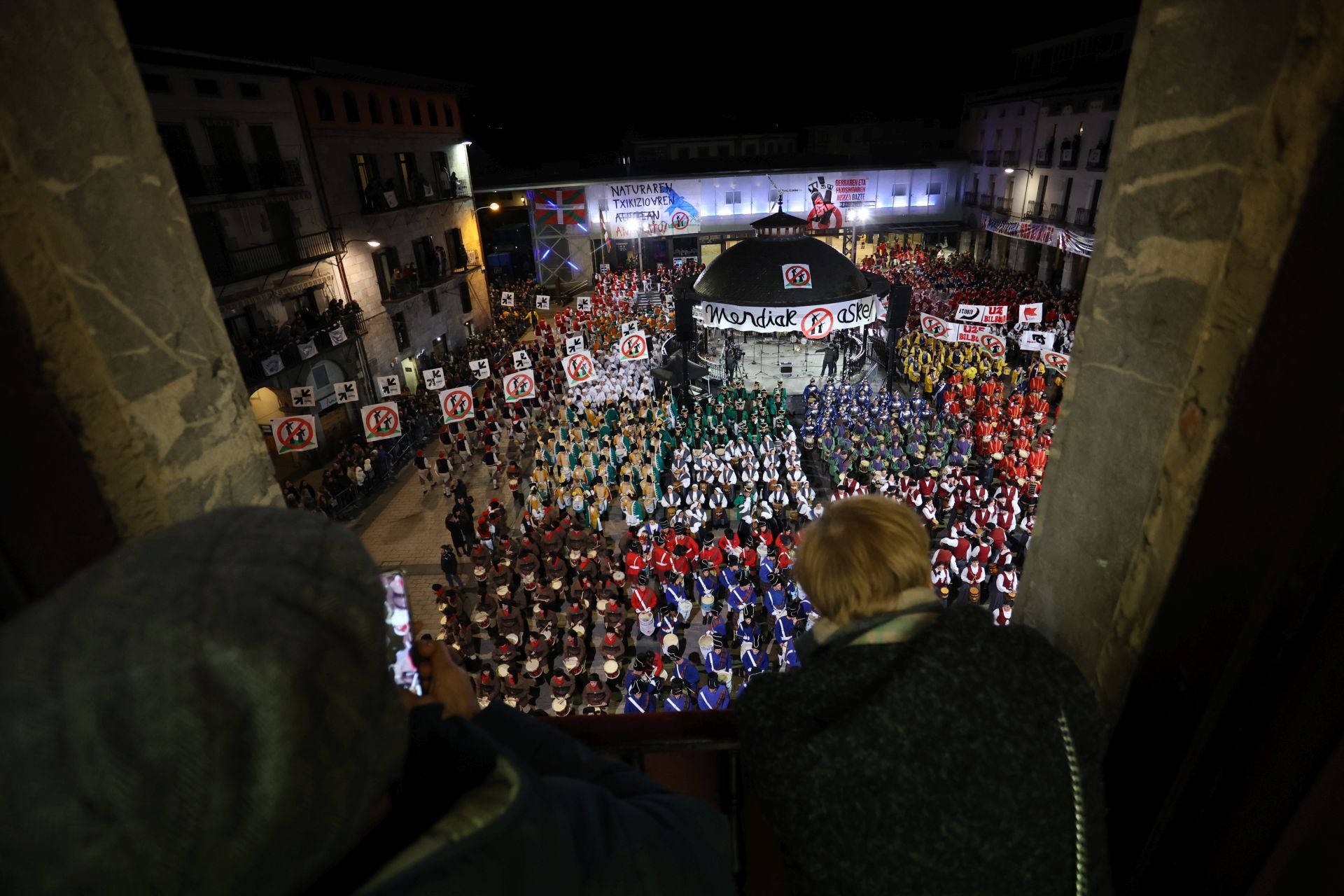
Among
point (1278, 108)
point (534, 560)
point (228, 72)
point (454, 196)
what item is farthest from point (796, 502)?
point (454, 196)

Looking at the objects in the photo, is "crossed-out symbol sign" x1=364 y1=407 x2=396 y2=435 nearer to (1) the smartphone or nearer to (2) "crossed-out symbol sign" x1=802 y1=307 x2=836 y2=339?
(2) "crossed-out symbol sign" x1=802 y1=307 x2=836 y2=339

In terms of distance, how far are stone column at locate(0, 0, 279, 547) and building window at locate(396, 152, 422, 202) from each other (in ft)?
85.1

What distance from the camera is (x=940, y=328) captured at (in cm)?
1767

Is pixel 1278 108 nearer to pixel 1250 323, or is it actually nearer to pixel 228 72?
pixel 1250 323

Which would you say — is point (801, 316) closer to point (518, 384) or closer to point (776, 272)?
point (776, 272)

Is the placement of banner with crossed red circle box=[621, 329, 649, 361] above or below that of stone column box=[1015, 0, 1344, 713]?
below

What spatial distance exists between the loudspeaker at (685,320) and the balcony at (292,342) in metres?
10.2

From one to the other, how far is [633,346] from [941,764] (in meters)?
17.4

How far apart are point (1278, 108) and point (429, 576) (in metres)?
14.3

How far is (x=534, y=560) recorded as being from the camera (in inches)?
454

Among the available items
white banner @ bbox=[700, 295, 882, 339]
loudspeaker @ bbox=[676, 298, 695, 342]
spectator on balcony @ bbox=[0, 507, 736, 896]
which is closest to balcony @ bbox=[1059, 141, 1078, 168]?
white banner @ bbox=[700, 295, 882, 339]

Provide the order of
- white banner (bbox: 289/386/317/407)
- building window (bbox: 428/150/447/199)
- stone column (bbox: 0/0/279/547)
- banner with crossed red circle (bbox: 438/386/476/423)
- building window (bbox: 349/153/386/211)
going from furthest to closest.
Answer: building window (bbox: 428/150/447/199) < building window (bbox: 349/153/386/211) < white banner (bbox: 289/386/317/407) < banner with crossed red circle (bbox: 438/386/476/423) < stone column (bbox: 0/0/279/547)

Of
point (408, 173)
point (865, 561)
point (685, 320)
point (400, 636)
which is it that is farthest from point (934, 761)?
point (408, 173)

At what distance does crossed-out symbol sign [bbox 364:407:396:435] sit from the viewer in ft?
48.3
